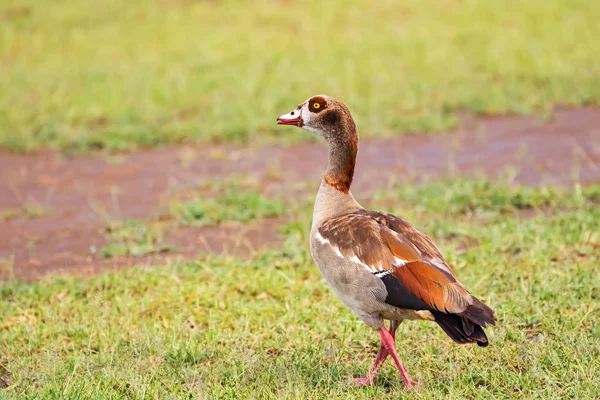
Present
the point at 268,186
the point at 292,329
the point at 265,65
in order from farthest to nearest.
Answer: the point at 265,65, the point at 268,186, the point at 292,329

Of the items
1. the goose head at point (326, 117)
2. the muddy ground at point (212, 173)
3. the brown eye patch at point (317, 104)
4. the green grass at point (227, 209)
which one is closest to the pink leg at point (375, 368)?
the goose head at point (326, 117)

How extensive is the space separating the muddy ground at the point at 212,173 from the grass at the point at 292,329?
679mm

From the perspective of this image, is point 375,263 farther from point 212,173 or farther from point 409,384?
point 212,173

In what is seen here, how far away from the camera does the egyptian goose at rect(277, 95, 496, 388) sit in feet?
12.4

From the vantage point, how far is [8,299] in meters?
5.71

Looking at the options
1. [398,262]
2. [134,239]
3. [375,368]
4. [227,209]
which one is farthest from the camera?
[227,209]

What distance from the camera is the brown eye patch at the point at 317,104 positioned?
4.61 metres

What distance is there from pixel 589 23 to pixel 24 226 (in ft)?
27.4

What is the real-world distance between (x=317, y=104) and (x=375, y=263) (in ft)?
3.28

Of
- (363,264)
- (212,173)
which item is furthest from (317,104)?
(212,173)

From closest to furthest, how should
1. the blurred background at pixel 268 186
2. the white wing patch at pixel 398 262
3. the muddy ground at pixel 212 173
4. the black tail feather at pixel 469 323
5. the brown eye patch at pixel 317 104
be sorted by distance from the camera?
the black tail feather at pixel 469 323
the white wing patch at pixel 398 262
the blurred background at pixel 268 186
the brown eye patch at pixel 317 104
the muddy ground at pixel 212 173

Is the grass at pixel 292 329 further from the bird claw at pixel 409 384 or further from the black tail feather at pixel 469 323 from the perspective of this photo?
the black tail feather at pixel 469 323

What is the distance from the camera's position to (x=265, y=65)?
11.4 meters

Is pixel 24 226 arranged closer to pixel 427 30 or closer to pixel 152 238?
pixel 152 238
